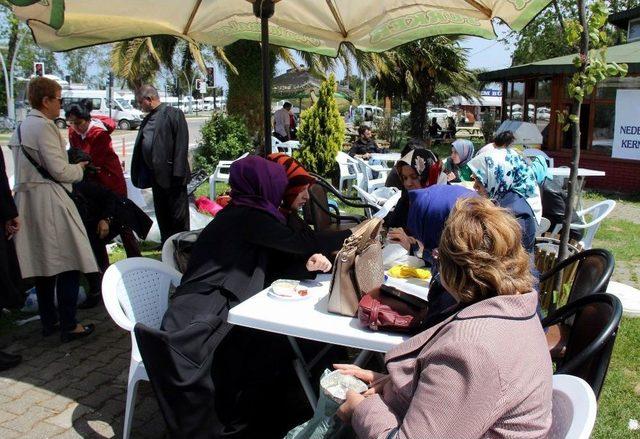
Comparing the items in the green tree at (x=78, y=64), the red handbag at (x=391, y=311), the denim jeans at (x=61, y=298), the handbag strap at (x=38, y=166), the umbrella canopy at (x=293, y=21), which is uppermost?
the green tree at (x=78, y=64)

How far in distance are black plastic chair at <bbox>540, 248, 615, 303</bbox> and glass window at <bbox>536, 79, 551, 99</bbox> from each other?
1379 cm

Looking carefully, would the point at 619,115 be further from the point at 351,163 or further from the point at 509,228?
the point at 509,228

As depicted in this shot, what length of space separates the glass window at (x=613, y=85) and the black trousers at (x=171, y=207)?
10.2m

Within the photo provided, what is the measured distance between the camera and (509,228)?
171 cm

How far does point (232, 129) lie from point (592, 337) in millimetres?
10518

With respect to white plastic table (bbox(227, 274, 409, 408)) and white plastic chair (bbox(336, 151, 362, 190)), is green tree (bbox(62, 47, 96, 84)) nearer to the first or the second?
white plastic chair (bbox(336, 151, 362, 190))

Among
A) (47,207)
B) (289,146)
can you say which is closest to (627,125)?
(289,146)

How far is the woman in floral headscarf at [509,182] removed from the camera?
3664 millimetres

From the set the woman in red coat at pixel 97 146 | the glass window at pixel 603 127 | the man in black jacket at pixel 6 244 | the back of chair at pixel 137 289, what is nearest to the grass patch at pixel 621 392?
the back of chair at pixel 137 289

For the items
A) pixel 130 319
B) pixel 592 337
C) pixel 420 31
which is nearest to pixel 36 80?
pixel 130 319

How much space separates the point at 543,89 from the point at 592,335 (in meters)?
15.2

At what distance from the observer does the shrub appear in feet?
38.8

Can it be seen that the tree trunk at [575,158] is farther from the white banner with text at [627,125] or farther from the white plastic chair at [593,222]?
the white banner with text at [627,125]

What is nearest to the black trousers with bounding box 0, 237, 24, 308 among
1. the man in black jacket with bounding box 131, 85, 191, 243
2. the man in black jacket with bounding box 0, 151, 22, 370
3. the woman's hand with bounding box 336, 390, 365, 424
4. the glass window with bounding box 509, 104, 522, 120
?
the man in black jacket with bounding box 0, 151, 22, 370
